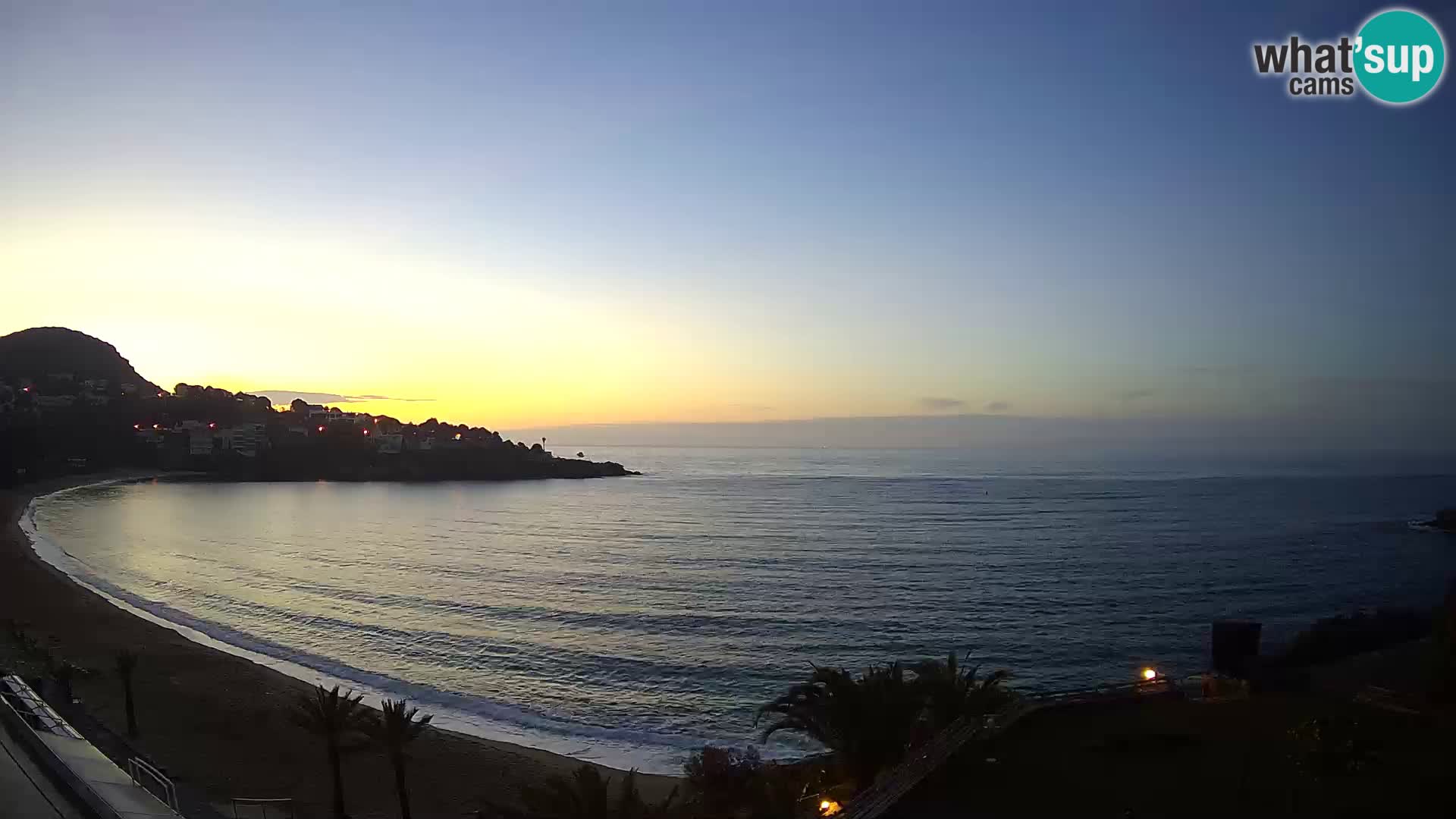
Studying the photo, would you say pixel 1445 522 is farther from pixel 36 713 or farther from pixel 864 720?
pixel 36 713

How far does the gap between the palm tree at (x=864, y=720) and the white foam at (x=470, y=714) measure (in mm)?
9454

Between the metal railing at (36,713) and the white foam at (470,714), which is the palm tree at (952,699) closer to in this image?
the white foam at (470,714)

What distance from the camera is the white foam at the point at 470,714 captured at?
26109mm

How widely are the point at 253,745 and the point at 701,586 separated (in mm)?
30890

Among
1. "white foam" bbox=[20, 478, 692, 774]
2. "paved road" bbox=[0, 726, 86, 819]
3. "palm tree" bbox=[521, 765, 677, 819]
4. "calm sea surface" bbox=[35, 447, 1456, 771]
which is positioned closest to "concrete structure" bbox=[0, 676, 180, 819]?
"paved road" bbox=[0, 726, 86, 819]

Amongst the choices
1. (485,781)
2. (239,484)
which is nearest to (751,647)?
(485,781)

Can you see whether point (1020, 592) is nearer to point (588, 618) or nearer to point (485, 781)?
point (588, 618)

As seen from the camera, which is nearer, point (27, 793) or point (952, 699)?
point (27, 793)

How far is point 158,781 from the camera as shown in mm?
16438

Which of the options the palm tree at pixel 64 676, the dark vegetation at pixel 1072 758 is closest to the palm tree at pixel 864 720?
the dark vegetation at pixel 1072 758

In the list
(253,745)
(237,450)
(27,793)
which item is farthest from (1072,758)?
(237,450)

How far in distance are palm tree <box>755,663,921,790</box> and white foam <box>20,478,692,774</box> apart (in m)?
9.45

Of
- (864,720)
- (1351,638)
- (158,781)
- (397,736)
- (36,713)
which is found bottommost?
(1351,638)

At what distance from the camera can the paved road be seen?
926 cm
